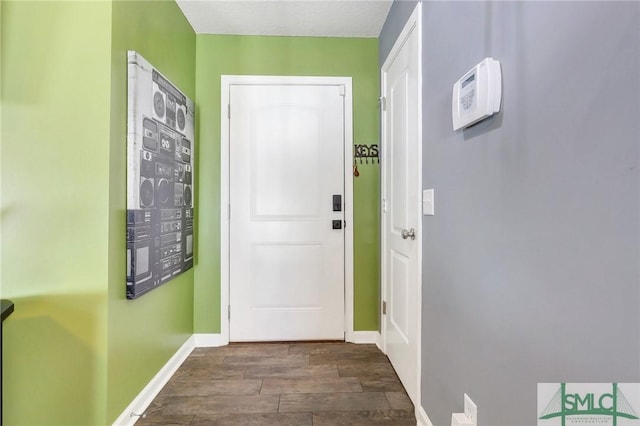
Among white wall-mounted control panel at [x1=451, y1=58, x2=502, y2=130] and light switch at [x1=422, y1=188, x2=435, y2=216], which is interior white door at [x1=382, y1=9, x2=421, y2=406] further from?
white wall-mounted control panel at [x1=451, y1=58, x2=502, y2=130]

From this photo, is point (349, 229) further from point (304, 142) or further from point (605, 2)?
point (605, 2)

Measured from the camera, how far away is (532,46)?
A: 2.52 feet

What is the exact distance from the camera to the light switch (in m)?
1.36

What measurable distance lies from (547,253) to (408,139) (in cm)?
106

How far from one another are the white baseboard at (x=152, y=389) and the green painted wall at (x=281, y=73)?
242 mm

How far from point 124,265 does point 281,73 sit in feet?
5.64

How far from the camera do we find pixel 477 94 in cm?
95

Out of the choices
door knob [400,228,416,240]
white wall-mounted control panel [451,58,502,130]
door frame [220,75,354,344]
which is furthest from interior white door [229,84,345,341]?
white wall-mounted control panel [451,58,502,130]

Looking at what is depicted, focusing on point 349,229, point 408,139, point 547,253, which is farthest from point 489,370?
point 349,229

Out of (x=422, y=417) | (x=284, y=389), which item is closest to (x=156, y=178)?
(x=284, y=389)

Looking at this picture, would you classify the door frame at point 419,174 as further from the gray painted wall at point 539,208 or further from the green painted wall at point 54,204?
the green painted wall at point 54,204

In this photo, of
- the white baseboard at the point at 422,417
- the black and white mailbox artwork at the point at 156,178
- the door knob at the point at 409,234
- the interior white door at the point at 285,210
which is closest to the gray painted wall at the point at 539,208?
the white baseboard at the point at 422,417

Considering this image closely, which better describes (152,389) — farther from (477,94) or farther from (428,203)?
(477,94)

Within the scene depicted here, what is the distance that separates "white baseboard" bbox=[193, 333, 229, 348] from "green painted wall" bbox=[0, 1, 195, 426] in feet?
3.19
